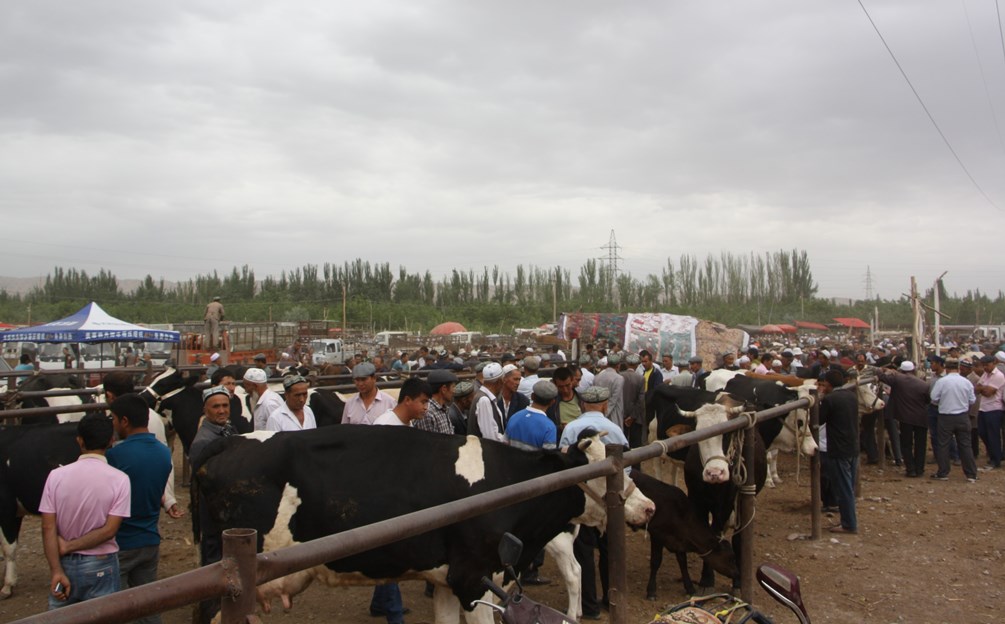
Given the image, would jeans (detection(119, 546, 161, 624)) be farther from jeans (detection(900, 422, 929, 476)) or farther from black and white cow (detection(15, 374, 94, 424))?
jeans (detection(900, 422, 929, 476))

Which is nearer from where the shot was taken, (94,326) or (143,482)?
(143,482)

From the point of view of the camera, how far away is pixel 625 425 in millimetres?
11656

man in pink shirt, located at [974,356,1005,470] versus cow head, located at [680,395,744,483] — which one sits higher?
cow head, located at [680,395,744,483]

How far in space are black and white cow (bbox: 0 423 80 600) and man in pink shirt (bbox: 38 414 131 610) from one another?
2464mm

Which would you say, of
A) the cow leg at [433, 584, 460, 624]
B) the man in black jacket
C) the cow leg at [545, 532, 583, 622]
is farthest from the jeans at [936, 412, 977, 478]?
the cow leg at [433, 584, 460, 624]

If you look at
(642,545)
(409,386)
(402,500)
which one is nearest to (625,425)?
(642,545)

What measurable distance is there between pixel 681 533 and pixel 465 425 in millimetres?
2468

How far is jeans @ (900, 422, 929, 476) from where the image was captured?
11383mm

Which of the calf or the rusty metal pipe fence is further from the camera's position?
the calf

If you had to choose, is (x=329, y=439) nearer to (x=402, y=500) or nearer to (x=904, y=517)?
(x=402, y=500)

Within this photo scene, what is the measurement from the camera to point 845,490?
8.24 meters

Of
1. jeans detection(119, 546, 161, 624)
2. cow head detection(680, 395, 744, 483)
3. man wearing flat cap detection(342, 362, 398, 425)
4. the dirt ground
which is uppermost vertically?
man wearing flat cap detection(342, 362, 398, 425)

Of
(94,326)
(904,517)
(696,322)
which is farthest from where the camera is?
(696,322)

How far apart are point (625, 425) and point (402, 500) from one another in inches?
305
